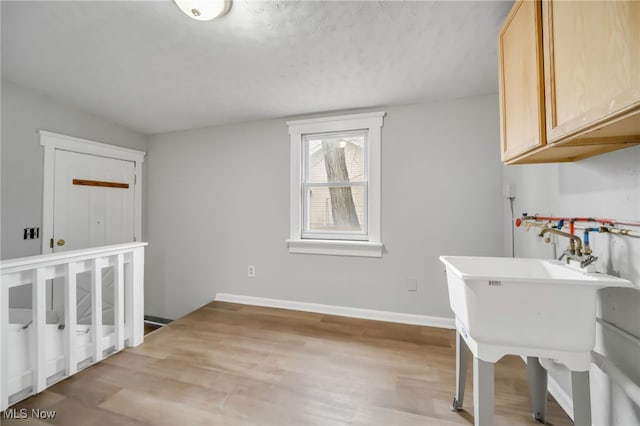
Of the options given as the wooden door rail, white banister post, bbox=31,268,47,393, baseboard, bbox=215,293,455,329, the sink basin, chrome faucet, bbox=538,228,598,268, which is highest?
the wooden door rail

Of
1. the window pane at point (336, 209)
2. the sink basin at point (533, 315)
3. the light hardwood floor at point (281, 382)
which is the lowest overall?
the light hardwood floor at point (281, 382)

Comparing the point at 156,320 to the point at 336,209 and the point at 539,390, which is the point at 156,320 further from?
the point at 539,390

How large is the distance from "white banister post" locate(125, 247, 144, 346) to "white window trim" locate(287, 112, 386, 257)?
4.50 feet

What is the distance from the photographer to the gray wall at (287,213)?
7.72 ft

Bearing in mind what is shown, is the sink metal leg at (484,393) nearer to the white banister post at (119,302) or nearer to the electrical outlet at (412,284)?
the electrical outlet at (412,284)

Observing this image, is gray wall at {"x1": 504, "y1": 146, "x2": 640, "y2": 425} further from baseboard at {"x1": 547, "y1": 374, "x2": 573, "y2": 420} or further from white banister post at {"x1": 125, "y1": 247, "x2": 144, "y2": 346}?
white banister post at {"x1": 125, "y1": 247, "x2": 144, "y2": 346}

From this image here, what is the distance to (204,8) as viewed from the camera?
156 cm

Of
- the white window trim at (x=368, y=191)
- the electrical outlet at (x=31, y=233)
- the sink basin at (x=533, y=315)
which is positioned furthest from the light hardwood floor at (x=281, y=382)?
the electrical outlet at (x=31, y=233)

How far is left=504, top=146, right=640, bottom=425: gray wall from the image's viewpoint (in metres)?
0.99

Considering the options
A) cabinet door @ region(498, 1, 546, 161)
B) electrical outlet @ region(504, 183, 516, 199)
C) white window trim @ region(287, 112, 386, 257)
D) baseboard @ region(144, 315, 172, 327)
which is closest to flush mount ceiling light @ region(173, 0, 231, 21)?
white window trim @ region(287, 112, 386, 257)

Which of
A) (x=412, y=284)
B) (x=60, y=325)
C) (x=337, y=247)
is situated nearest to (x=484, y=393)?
(x=412, y=284)

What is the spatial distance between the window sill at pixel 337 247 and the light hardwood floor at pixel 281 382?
0.72m

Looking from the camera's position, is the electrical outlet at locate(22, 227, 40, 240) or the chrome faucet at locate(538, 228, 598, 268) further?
the electrical outlet at locate(22, 227, 40, 240)

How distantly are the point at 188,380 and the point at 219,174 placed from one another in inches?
86.7
